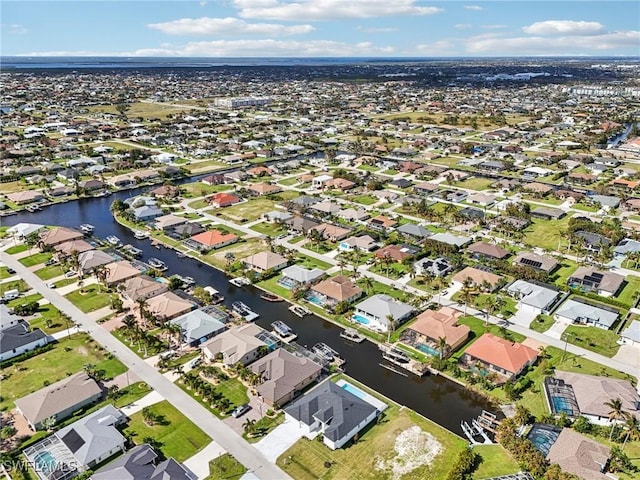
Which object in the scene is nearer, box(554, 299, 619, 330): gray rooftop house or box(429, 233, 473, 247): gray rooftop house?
box(554, 299, 619, 330): gray rooftop house

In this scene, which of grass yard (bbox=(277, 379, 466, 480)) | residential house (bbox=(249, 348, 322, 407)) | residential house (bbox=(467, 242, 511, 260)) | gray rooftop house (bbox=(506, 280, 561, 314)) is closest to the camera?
grass yard (bbox=(277, 379, 466, 480))

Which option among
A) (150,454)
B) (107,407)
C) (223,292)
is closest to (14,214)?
(223,292)

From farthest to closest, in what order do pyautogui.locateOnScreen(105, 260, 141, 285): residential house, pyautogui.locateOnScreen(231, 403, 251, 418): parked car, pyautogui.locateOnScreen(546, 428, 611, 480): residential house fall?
1. pyautogui.locateOnScreen(105, 260, 141, 285): residential house
2. pyautogui.locateOnScreen(231, 403, 251, 418): parked car
3. pyautogui.locateOnScreen(546, 428, 611, 480): residential house

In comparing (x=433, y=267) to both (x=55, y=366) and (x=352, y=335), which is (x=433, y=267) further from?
(x=55, y=366)

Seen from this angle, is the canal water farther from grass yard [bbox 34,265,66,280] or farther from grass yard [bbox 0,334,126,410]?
grass yard [bbox 0,334,126,410]

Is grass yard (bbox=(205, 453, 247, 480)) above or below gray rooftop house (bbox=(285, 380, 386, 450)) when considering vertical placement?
below

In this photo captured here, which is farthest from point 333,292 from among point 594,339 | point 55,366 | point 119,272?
point 55,366

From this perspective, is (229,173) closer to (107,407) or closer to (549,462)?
(107,407)

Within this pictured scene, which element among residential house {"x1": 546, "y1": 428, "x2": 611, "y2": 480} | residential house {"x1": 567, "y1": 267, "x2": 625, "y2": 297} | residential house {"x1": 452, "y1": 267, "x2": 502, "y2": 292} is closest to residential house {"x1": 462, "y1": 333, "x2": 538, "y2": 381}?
residential house {"x1": 546, "y1": 428, "x2": 611, "y2": 480}
